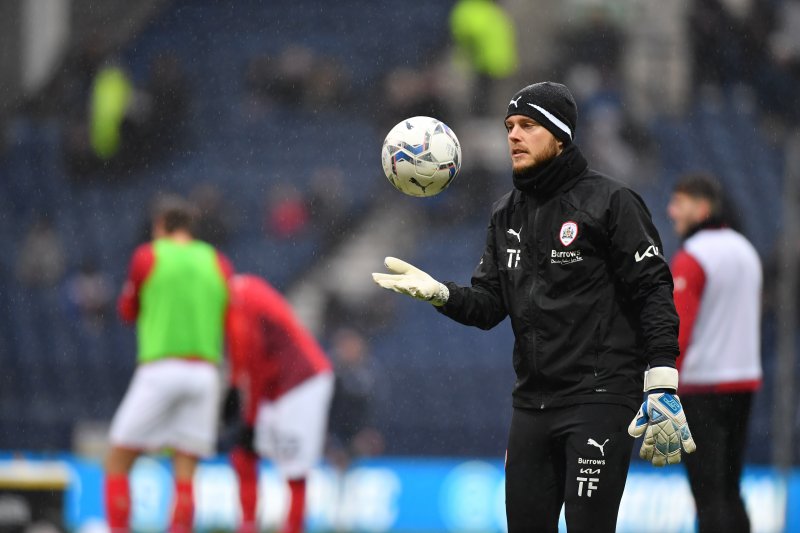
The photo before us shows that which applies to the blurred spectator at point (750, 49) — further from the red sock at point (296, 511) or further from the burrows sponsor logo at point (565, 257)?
the burrows sponsor logo at point (565, 257)

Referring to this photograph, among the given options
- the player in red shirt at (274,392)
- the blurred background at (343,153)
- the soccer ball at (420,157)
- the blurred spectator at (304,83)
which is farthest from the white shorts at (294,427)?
the blurred spectator at (304,83)

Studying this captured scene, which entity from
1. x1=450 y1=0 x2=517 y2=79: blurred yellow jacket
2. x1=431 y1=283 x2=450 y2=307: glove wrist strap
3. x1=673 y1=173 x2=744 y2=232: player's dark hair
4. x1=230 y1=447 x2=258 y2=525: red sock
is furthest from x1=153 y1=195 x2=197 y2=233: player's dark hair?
x1=450 y1=0 x2=517 y2=79: blurred yellow jacket

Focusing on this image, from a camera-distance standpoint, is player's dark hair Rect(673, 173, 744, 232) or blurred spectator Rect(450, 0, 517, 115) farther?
blurred spectator Rect(450, 0, 517, 115)

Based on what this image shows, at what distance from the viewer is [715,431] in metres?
6.86

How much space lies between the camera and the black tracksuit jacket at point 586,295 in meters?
4.88

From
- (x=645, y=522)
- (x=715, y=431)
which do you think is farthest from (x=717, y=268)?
(x=645, y=522)

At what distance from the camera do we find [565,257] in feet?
16.4

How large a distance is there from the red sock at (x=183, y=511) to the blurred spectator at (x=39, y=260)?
9.72m

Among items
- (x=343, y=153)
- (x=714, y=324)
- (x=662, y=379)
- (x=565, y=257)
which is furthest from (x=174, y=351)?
(x=343, y=153)

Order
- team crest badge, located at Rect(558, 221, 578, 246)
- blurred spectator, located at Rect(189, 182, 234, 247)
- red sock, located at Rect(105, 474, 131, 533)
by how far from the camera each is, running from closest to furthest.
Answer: team crest badge, located at Rect(558, 221, 578, 246)
red sock, located at Rect(105, 474, 131, 533)
blurred spectator, located at Rect(189, 182, 234, 247)

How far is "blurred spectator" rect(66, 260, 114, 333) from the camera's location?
17250 millimetres

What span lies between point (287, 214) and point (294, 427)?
941cm

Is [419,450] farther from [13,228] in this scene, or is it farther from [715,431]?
[715,431]

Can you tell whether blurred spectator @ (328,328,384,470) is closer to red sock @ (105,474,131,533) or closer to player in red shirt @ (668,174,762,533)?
red sock @ (105,474,131,533)
